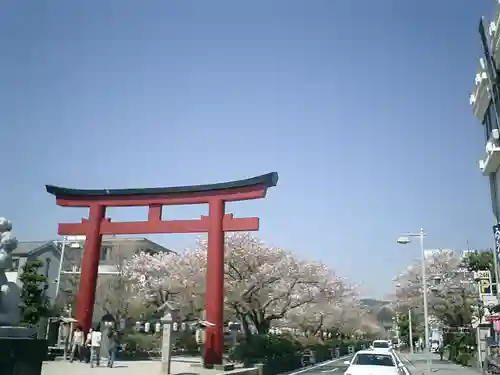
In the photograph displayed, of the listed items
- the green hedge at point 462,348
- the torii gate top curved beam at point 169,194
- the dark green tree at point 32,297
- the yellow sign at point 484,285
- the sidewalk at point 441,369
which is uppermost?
the torii gate top curved beam at point 169,194

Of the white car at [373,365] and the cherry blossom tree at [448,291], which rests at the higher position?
the cherry blossom tree at [448,291]

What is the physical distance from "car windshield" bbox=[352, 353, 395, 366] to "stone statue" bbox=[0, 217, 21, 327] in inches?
463

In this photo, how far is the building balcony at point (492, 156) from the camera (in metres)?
24.5

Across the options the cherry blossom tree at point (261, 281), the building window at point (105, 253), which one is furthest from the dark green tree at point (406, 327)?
the building window at point (105, 253)

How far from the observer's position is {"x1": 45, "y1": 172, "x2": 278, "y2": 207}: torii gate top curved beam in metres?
24.4

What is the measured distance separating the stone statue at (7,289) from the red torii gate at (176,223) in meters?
14.9

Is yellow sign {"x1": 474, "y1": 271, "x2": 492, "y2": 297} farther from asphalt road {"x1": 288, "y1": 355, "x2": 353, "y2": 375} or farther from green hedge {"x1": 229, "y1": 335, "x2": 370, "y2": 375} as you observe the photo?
green hedge {"x1": 229, "y1": 335, "x2": 370, "y2": 375}

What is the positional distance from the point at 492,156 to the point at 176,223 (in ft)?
58.3

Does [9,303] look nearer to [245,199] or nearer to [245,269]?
[245,199]

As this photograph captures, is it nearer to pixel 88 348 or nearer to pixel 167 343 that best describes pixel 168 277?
pixel 88 348

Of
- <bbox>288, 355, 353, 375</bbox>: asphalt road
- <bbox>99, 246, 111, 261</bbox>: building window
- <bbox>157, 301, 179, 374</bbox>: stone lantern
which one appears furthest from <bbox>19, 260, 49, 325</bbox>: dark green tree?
<bbox>99, 246, 111, 261</bbox>: building window

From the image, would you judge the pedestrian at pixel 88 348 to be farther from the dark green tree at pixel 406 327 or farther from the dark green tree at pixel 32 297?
the dark green tree at pixel 406 327

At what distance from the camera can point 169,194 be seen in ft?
87.2

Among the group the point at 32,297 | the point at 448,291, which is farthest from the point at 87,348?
the point at 448,291
